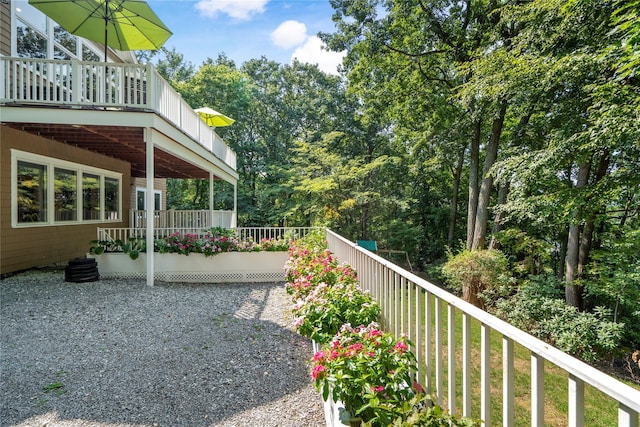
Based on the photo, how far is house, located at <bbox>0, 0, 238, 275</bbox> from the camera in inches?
Result: 224

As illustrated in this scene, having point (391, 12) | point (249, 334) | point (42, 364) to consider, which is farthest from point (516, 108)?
point (42, 364)

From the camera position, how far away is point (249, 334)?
13.6 ft

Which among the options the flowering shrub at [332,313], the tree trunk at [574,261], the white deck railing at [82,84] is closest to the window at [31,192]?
the white deck railing at [82,84]

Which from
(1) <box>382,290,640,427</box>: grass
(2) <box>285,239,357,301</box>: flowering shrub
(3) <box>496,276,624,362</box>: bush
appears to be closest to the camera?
(1) <box>382,290,640,427</box>: grass

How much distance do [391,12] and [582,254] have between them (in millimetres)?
8543

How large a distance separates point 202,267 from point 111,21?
5.34m

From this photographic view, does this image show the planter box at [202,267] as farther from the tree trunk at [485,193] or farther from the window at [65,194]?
the tree trunk at [485,193]

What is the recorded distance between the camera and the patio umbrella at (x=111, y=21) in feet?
19.7

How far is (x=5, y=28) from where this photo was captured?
6.29 meters

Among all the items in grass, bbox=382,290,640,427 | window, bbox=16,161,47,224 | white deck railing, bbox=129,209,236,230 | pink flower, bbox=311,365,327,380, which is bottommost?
grass, bbox=382,290,640,427

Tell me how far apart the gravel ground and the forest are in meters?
5.68

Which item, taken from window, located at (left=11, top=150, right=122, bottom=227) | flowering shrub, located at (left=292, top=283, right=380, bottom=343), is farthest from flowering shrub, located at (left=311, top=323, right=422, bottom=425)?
window, located at (left=11, top=150, right=122, bottom=227)

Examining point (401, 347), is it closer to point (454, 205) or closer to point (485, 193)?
point (485, 193)

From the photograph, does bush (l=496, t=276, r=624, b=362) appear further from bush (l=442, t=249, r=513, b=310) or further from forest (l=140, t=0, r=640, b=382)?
bush (l=442, t=249, r=513, b=310)
